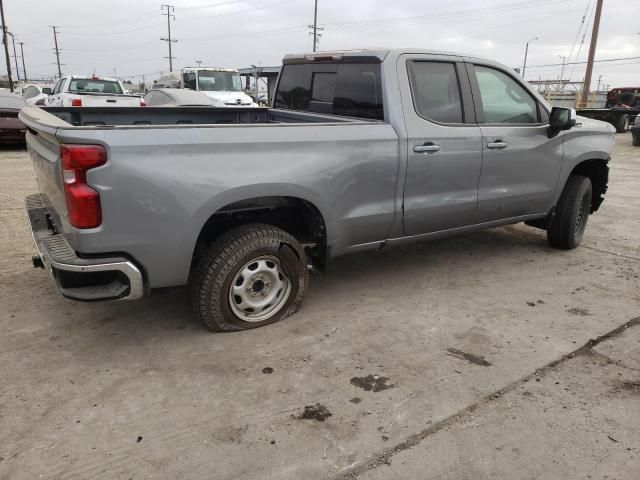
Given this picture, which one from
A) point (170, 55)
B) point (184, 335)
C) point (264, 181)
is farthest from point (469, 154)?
point (170, 55)

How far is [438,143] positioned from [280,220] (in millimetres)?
1344

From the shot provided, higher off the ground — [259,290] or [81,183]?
[81,183]

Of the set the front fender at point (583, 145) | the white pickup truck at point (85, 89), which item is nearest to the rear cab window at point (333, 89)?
the front fender at point (583, 145)

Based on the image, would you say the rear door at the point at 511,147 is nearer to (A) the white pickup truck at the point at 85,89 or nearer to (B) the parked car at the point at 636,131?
(A) the white pickup truck at the point at 85,89

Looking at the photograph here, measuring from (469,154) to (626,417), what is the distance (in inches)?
88.3

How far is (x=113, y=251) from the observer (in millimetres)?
2973

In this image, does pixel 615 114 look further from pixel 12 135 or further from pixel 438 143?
pixel 12 135

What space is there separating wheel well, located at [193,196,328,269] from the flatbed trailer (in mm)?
19323

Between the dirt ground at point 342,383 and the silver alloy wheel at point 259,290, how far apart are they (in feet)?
0.48

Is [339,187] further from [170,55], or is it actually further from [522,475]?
[170,55]

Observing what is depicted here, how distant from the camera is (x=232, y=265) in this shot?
3.40m

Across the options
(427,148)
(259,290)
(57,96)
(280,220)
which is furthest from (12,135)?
(427,148)

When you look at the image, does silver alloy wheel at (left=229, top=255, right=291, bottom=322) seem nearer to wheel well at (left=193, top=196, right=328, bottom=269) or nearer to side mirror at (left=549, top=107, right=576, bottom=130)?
wheel well at (left=193, top=196, right=328, bottom=269)

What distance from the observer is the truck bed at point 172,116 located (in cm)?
436
